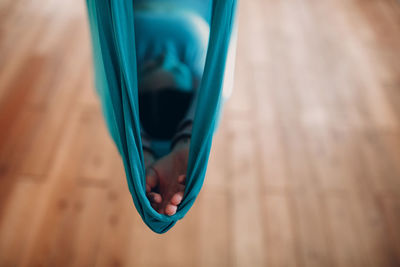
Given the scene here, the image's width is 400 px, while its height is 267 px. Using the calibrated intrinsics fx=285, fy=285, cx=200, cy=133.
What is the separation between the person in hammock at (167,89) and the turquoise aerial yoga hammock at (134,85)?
0.06 metres

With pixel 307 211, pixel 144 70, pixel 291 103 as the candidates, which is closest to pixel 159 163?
pixel 144 70

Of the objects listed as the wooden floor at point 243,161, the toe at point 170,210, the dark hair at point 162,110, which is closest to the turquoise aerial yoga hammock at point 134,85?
the toe at point 170,210

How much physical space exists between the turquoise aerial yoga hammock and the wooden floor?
54 cm

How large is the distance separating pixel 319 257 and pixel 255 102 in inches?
29.5

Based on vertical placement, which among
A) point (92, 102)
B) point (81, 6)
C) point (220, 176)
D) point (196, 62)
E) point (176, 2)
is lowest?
point (220, 176)

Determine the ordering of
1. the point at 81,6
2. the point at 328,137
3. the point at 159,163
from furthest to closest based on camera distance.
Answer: the point at 81,6 → the point at 328,137 → the point at 159,163

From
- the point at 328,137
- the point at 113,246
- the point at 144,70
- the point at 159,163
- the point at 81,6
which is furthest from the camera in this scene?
the point at 81,6

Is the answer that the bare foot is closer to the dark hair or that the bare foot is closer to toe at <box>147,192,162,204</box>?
toe at <box>147,192,162,204</box>

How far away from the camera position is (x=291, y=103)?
4.79 ft

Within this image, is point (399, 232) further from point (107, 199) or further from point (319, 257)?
point (107, 199)

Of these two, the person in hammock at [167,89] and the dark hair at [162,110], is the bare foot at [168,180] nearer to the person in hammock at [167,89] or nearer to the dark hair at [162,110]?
the person in hammock at [167,89]

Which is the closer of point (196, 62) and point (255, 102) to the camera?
point (196, 62)

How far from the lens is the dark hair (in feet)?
2.74

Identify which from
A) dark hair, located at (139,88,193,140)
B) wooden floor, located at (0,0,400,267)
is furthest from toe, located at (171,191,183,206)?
wooden floor, located at (0,0,400,267)
